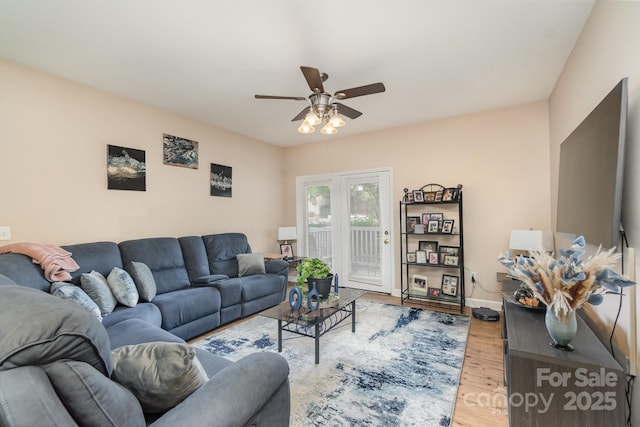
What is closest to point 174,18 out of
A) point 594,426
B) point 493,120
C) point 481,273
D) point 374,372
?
point 374,372

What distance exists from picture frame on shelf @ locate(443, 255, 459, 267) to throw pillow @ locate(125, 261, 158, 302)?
3.41m

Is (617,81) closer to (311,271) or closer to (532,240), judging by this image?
(532,240)

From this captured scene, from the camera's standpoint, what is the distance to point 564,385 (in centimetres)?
126

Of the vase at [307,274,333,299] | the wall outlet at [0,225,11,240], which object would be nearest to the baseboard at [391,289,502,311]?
the vase at [307,274,333,299]

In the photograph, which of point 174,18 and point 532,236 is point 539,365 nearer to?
point 532,236

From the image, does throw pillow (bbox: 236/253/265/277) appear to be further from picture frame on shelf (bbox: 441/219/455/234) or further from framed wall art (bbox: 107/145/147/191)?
picture frame on shelf (bbox: 441/219/455/234)

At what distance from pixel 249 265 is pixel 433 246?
253cm

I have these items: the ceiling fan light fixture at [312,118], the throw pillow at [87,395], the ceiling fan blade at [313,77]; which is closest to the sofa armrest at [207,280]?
the ceiling fan light fixture at [312,118]

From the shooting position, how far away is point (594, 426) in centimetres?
122

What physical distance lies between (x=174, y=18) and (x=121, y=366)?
212 cm

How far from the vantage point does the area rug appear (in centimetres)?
181

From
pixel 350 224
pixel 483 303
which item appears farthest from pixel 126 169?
pixel 483 303

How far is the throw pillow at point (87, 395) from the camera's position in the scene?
738 mm

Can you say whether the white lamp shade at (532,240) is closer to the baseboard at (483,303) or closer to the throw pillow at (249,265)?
the baseboard at (483,303)
